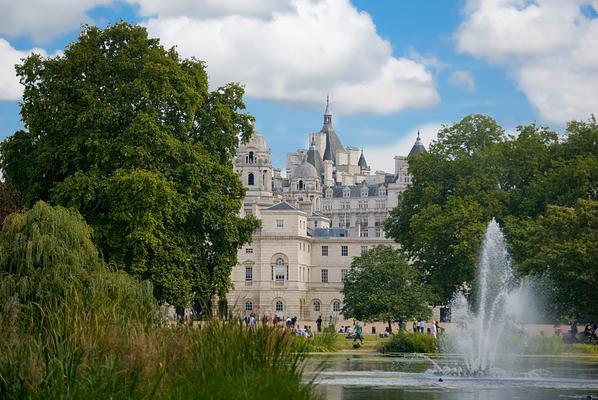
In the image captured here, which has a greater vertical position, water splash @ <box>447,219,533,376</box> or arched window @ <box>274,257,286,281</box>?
arched window @ <box>274,257,286,281</box>

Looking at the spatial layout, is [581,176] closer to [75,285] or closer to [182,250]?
[182,250]

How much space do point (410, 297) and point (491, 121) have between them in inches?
725

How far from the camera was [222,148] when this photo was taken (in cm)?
4625

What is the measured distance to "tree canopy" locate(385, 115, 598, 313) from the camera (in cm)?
5447

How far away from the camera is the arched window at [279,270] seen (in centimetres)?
13300

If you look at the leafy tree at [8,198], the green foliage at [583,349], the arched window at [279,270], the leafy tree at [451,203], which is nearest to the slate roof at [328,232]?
the arched window at [279,270]

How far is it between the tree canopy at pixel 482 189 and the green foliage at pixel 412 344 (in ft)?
19.1

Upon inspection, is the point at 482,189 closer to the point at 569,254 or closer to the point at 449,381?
the point at 569,254

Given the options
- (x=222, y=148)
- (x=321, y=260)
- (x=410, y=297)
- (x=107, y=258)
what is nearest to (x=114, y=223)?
(x=107, y=258)

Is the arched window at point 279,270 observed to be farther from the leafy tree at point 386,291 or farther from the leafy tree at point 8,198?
the leafy tree at point 8,198

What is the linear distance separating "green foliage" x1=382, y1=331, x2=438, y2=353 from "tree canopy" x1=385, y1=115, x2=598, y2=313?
583cm

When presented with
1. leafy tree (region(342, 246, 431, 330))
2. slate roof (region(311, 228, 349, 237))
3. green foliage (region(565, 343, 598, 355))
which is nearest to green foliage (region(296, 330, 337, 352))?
green foliage (region(565, 343, 598, 355))

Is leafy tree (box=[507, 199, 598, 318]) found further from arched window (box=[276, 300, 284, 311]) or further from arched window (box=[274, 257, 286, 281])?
arched window (box=[276, 300, 284, 311])

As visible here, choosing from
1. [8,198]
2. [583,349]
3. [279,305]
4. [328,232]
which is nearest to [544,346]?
[583,349]
